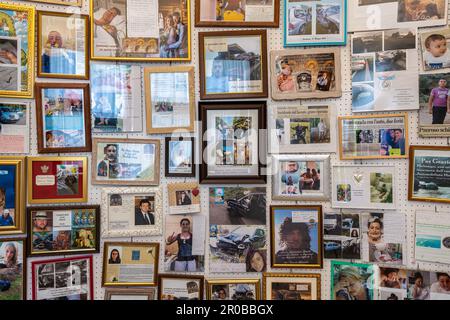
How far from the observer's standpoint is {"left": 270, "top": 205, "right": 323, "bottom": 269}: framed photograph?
1577 millimetres

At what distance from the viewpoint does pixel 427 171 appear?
1.50 meters

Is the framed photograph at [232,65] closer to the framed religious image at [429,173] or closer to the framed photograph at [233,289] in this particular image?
the framed religious image at [429,173]

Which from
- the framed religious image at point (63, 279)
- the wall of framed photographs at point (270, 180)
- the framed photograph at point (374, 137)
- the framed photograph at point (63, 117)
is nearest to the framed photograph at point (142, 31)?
the wall of framed photographs at point (270, 180)

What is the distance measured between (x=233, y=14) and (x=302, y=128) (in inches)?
21.4

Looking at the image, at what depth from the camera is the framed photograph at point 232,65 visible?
62.0 inches

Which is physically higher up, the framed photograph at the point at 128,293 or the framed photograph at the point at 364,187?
the framed photograph at the point at 364,187

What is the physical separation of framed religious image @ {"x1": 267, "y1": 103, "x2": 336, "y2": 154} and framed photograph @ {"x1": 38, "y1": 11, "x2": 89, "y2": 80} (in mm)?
801

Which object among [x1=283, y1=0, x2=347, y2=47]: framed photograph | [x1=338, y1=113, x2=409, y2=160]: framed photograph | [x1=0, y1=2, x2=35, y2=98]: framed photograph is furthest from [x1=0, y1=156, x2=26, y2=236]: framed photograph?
[x1=338, y1=113, x2=409, y2=160]: framed photograph

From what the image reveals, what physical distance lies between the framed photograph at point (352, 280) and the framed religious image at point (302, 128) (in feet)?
1.57

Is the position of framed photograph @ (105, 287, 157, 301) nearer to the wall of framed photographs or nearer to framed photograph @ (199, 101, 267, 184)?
the wall of framed photographs

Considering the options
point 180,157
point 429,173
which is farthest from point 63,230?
point 429,173

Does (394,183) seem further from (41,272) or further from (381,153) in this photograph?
(41,272)

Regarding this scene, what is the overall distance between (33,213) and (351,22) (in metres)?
1.49
